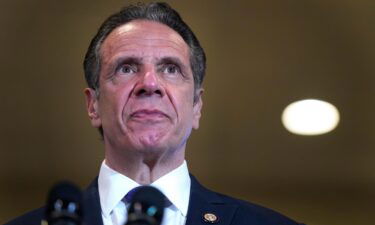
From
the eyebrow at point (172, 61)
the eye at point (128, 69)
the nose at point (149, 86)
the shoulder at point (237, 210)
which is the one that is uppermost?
the eyebrow at point (172, 61)

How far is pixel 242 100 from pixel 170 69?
1931 millimetres

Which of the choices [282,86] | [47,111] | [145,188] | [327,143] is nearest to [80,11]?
[47,111]

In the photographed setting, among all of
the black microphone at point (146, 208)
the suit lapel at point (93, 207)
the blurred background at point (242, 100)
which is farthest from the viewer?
the blurred background at point (242, 100)

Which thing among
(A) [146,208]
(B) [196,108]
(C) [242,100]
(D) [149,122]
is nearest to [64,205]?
(A) [146,208]

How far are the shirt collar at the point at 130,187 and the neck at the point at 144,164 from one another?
0.4 inches

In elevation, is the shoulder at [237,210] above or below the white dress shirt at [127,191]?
above

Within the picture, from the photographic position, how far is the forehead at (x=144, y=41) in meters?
1.93

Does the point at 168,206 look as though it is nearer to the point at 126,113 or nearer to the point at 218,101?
the point at 126,113

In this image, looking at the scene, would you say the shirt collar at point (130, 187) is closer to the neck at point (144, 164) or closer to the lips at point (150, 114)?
the neck at point (144, 164)

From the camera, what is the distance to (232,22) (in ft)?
12.2

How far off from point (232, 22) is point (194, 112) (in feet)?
5.81

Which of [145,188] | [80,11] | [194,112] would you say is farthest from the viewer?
[80,11]

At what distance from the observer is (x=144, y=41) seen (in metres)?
1.95

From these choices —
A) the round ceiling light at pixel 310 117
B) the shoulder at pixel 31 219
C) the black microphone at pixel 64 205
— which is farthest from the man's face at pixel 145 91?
the round ceiling light at pixel 310 117
